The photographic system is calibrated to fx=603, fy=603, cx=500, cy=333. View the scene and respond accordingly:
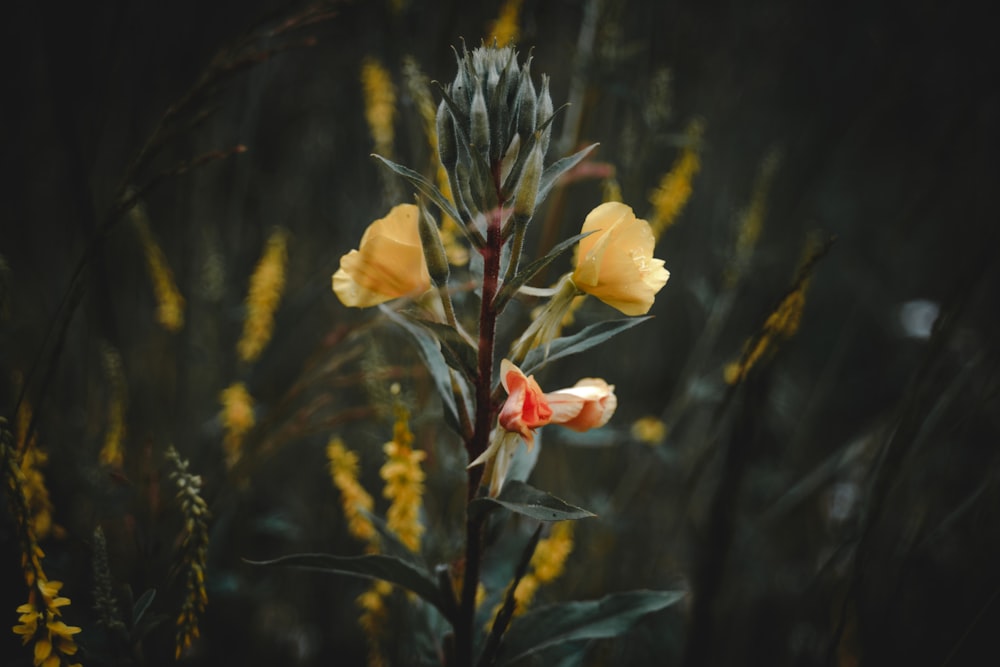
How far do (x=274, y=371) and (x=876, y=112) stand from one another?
190 centimetres

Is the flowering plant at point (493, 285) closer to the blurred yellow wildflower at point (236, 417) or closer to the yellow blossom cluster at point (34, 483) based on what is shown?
the yellow blossom cluster at point (34, 483)

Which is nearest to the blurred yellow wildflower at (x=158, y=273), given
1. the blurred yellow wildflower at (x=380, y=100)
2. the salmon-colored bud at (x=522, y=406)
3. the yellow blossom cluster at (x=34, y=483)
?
the yellow blossom cluster at (x=34, y=483)

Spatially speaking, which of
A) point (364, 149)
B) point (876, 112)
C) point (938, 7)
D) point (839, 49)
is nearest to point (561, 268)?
point (364, 149)

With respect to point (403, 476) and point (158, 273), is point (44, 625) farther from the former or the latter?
point (158, 273)

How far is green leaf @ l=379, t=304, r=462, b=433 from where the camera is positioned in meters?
0.67

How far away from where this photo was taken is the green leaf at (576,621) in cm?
68

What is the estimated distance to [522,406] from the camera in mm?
547

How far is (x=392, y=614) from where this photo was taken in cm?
96

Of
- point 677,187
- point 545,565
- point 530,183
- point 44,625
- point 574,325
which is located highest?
point 530,183

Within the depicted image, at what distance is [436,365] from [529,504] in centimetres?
20

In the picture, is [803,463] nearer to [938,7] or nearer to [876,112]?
[876,112]

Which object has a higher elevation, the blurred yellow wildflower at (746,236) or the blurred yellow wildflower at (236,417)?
the blurred yellow wildflower at (746,236)

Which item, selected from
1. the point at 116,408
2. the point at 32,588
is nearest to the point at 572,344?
the point at 32,588

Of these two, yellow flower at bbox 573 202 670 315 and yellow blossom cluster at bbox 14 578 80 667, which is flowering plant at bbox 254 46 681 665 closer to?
yellow flower at bbox 573 202 670 315
